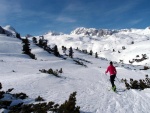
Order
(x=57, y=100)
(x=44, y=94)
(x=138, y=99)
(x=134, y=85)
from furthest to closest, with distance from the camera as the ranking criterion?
(x=134, y=85), (x=138, y=99), (x=44, y=94), (x=57, y=100)

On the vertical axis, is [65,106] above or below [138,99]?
above

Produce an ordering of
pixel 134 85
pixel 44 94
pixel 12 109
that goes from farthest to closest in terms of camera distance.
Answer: pixel 134 85
pixel 44 94
pixel 12 109

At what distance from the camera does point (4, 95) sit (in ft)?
40.1

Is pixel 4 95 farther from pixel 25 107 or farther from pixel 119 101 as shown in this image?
pixel 119 101

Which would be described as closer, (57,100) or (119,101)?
(57,100)

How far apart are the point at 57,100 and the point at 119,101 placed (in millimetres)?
4248

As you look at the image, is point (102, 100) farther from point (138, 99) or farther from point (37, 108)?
point (37, 108)

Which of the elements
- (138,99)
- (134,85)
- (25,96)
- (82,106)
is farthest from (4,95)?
(134,85)

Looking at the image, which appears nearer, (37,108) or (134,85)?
(37,108)

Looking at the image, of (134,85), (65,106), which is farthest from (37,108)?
(134,85)

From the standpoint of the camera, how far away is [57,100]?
1319cm

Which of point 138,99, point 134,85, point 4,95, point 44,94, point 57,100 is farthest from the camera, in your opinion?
point 134,85

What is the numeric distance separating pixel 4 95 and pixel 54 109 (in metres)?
3.27

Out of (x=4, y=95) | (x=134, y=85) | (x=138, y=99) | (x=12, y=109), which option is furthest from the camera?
(x=134, y=85)
